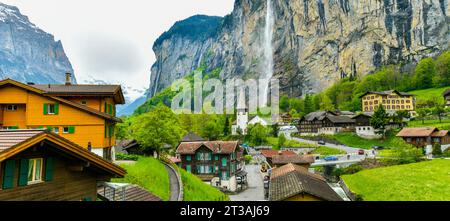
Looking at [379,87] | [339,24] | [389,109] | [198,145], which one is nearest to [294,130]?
[389,109]

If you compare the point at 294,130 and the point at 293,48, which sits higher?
the point at 293,48

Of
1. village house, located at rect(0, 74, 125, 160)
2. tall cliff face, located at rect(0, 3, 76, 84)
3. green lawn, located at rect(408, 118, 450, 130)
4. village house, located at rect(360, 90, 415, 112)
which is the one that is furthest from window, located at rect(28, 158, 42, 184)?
village house, located at rect(360, 90, 415, 112)

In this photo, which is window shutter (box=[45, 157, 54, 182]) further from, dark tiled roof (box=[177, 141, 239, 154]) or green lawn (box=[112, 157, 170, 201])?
dark tiled roof (box=[177, 141, 239, 154])

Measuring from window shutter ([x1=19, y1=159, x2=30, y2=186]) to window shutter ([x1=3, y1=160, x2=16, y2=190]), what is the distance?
0.15 meters

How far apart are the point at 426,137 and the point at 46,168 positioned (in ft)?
154

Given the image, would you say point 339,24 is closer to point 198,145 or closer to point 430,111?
point 430,111

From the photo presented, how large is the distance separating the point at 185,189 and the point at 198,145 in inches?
630

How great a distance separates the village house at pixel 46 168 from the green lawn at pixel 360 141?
51.7 meters

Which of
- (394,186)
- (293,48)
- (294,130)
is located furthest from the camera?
(293,48)

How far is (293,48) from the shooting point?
401 ft

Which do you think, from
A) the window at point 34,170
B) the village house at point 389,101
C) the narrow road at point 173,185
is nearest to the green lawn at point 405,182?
the narrow road at point 173,185

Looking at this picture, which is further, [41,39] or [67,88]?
[67,88]

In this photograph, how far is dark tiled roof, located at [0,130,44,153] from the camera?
423cm

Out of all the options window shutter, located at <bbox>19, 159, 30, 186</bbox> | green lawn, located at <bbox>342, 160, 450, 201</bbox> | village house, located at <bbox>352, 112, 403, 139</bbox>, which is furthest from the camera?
village house, located at <bbox>352, 112, 403, 139</bbox>
